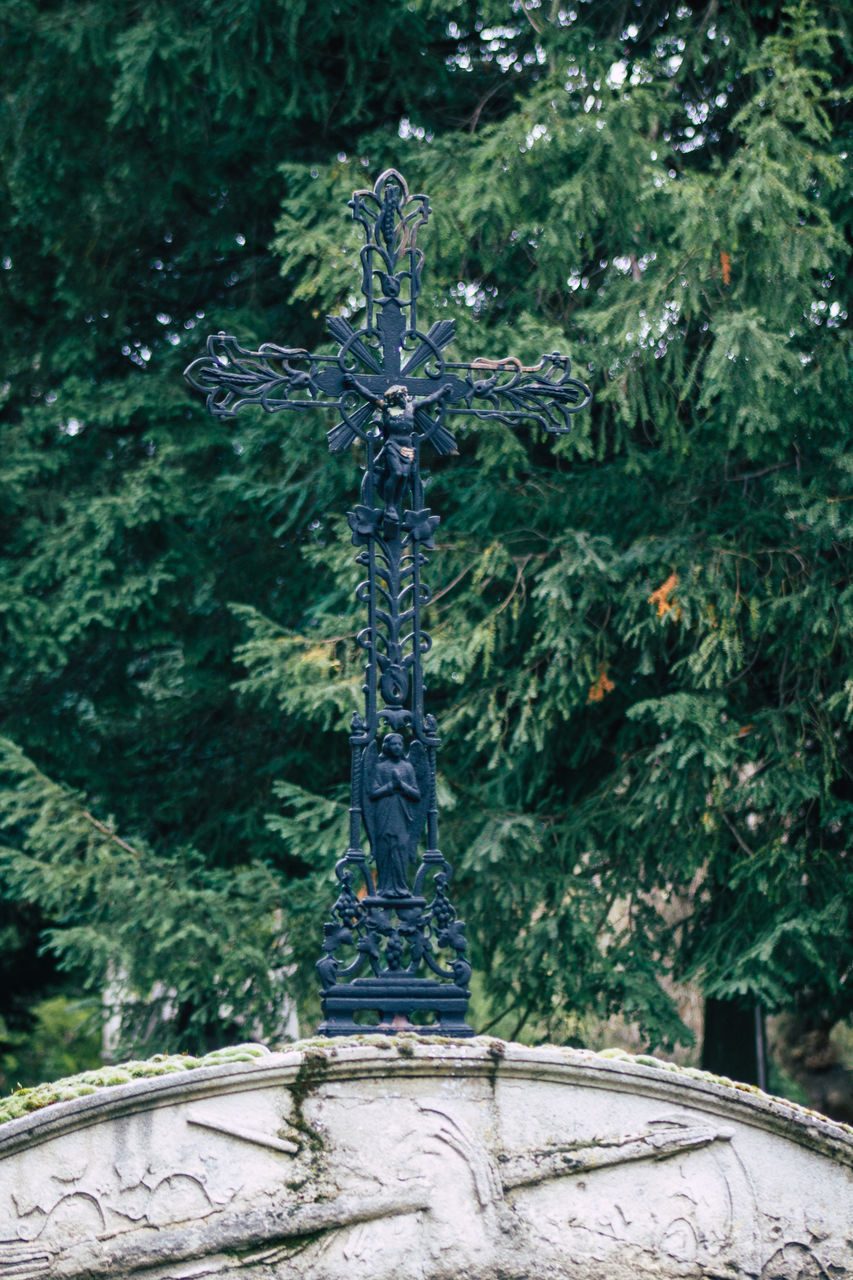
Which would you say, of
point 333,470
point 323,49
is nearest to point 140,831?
point 333,470

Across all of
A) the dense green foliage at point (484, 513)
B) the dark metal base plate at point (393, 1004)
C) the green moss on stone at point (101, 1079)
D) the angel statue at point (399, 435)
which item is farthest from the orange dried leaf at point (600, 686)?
the green moss on stone at point (101, 1079)

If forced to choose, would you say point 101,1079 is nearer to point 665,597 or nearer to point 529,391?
point 529,391

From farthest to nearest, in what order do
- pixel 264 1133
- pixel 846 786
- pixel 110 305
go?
1. pixel 110 305
2. pixel 846 786
3. pixel 264 1133

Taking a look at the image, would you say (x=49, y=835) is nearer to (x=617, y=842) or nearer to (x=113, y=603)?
(x=113, y=603)

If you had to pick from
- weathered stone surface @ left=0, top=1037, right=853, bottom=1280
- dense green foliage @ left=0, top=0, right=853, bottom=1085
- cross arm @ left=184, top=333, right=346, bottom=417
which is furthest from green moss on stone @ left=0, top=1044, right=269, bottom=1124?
dense green foliage @ left=0, top=0, right=853, bottom=1085

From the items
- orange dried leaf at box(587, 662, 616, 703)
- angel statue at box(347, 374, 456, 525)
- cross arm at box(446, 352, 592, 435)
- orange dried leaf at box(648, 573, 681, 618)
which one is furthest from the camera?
orange dried leaf at box(587, 662, 616, 703)

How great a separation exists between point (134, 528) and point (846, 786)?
4413 millimetres

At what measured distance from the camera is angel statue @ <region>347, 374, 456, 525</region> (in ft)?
14.9

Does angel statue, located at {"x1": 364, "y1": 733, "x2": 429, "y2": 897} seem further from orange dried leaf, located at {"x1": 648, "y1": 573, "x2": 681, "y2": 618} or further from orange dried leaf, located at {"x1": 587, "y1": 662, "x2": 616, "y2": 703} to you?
orange dried leaf, located at {"x1": 587, "y1": 662, "x2": 616, "y2": 703}

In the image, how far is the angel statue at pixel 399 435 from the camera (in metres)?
4.55

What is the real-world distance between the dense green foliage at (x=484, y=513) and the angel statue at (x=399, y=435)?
104 inches

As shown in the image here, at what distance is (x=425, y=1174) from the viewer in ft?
13.3

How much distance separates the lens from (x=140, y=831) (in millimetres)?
8984

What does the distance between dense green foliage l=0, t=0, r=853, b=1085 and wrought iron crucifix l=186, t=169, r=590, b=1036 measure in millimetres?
2595
